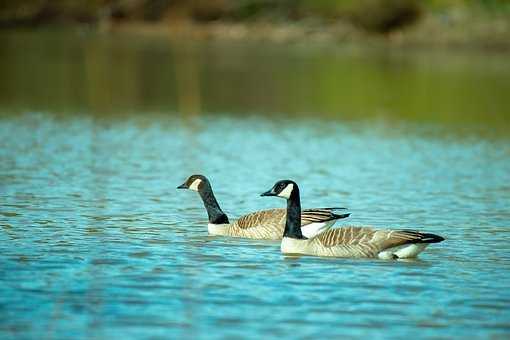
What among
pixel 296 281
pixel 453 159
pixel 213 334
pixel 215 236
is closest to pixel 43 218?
pixel 215 236

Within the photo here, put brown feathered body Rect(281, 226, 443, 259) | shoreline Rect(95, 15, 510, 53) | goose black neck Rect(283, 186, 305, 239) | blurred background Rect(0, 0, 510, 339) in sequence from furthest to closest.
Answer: shoreline Rect(95, 15, 510, 53) < goose black neck Rect(283, 186, 305, 239) < brown feathered body Rect(281, 226, 443, 259) < blurred background Rect(0, 0, 510, 339)

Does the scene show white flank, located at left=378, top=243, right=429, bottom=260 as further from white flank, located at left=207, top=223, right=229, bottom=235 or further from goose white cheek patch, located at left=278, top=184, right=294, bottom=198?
white flank, located at left=207, top=223, right=229, bottom=235

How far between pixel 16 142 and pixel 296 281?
35.0 feet

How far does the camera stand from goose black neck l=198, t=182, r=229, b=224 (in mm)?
12344

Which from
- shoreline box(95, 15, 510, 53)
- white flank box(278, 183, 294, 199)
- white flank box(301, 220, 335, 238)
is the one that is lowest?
white flank box(301, 220, 335, 238)

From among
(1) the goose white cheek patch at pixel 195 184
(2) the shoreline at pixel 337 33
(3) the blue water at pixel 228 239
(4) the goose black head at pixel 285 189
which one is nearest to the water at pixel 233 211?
(3) the blue water at pixel 228 239

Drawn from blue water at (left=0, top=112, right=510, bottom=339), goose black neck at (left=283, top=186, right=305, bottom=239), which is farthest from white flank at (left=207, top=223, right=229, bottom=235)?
goose black neck at (left=283, top=186, right=305, bottom=239)

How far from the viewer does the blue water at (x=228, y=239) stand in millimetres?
8500

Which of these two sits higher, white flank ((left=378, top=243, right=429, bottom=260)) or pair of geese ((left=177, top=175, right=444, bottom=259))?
pair of geese ((left=177, top=175, right=444, bottom=259))

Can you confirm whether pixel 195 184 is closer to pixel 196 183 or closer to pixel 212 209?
pixel 196 183

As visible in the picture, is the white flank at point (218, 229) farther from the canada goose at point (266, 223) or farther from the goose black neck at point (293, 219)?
the goose black neck at point (293, 219)

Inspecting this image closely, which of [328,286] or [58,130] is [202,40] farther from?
[328,286]

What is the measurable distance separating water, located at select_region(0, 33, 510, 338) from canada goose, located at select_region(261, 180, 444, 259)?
17 cm

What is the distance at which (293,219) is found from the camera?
443 inches
